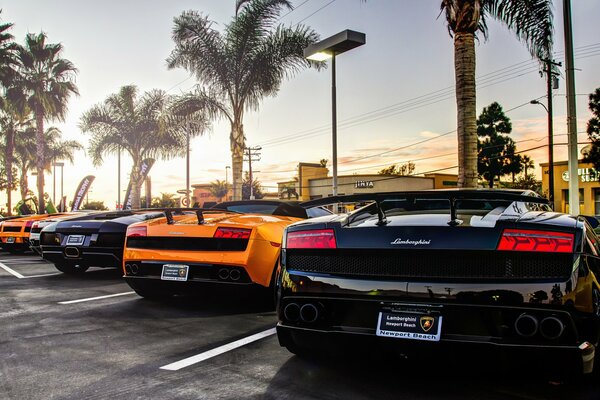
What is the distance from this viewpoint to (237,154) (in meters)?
18.2

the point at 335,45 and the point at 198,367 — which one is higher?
the point at 335,45

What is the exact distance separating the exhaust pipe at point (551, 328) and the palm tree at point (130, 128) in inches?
1058

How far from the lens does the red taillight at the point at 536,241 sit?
2469 mm

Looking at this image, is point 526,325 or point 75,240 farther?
point 75,240

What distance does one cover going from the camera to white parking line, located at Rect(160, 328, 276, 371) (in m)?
3.28

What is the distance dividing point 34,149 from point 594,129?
40865 mm

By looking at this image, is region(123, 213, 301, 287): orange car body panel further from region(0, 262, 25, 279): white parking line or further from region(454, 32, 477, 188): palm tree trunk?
region(454, 32, 477, 188): palm tree trunk

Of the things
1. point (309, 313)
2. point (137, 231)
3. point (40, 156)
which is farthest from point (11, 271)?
point (40, 156)

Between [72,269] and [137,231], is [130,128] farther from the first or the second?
[137,231]

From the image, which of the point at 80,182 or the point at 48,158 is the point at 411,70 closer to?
the point at 80,182

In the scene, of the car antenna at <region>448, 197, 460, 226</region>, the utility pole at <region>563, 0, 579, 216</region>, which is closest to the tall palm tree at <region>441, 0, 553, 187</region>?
the utility pole at <region>563, 0, 579, 216</region>

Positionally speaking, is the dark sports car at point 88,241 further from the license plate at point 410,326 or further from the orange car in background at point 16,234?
the orange car in background at point 16,234

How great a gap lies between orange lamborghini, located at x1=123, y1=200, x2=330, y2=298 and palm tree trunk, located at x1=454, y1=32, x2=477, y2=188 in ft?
18.4

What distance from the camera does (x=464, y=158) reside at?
9758 millimetres
